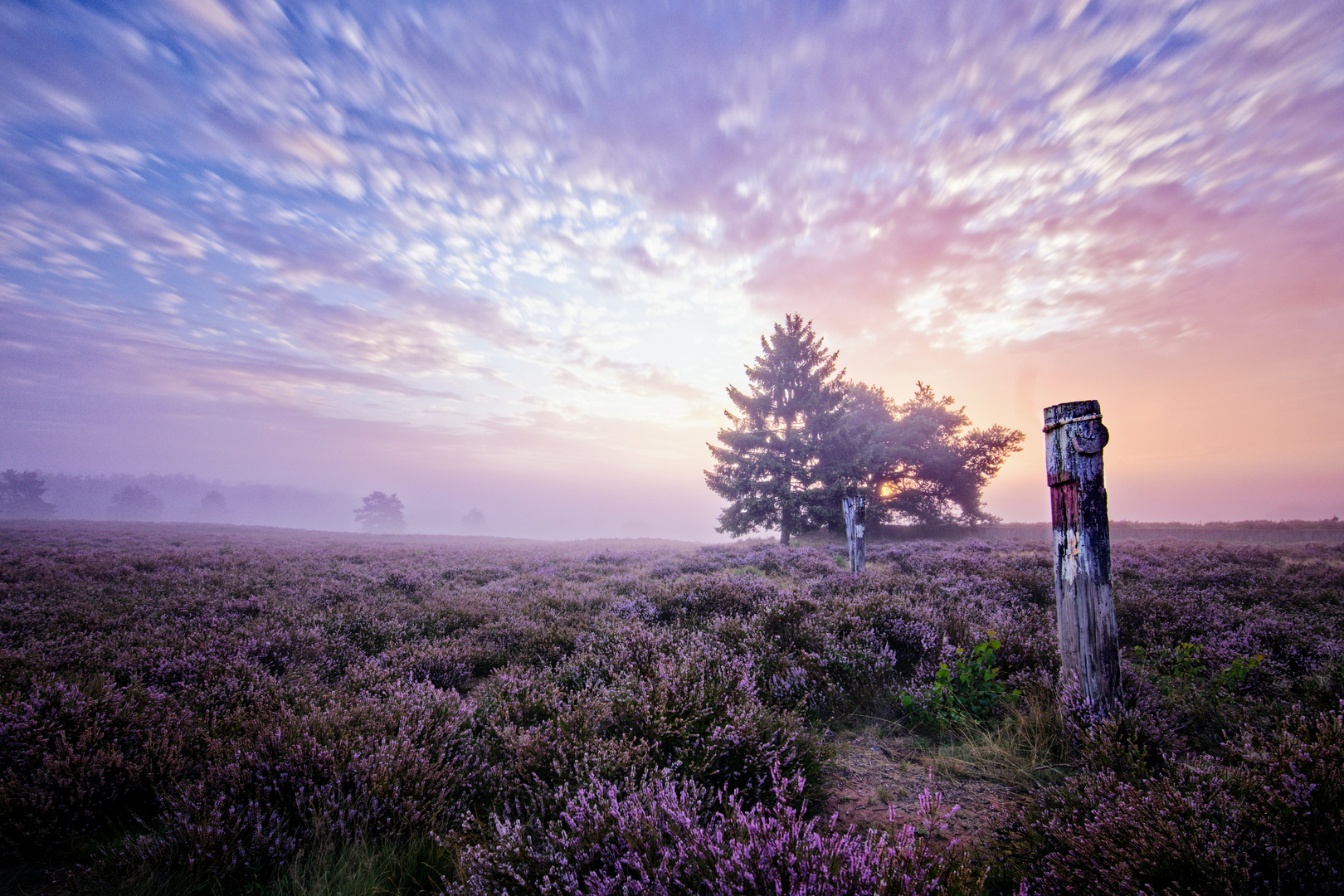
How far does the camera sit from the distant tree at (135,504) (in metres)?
83.8

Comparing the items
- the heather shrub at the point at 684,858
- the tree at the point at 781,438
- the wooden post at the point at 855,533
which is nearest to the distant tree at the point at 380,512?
the tree at the point at 781,438

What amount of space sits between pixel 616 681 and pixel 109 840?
9.75 feet

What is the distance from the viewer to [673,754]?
2996 mm

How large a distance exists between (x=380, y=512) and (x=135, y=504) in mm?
45284

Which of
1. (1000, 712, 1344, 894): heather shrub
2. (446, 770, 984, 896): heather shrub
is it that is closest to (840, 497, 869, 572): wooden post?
(1000, 712, 1344, 894): heather shrub

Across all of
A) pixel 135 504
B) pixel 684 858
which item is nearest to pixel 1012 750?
pixel 684 858

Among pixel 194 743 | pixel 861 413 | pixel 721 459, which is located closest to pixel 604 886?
pixel 194 743

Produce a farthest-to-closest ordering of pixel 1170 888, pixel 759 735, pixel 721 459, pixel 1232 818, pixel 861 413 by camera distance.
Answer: pixel 861 413 → pixel 721 459 → pixel 759 735 → pixel 1232 818 → pixel 1170 888

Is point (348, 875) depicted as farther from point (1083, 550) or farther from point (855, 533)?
point (855, 533)

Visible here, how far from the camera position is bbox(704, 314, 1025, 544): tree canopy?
22750 millimetres

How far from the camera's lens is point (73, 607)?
6.35 meters

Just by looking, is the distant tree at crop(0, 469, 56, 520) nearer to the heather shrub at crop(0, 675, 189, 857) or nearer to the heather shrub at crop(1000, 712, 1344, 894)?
the heather shrub at crop(0, 675, 189, 857)

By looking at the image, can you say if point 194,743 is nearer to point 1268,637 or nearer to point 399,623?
point 399,623

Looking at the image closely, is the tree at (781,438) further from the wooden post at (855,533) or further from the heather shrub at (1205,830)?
the heather shrub at (1205,830)
